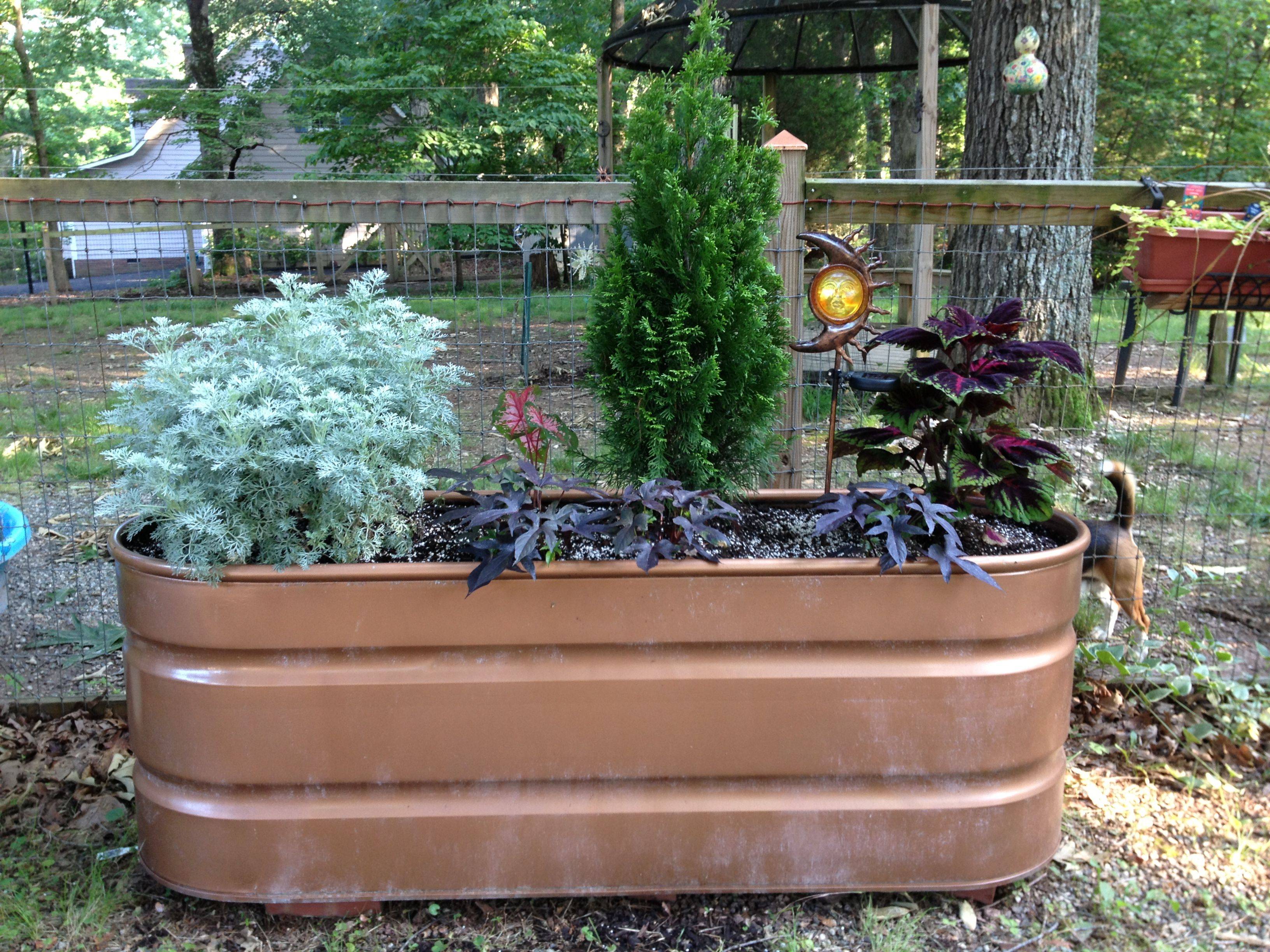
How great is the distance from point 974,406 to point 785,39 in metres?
8.45

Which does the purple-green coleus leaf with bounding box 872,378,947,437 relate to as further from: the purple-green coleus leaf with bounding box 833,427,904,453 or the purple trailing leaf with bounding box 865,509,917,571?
the purple trailing leaf with bounding box 865,509,917,571

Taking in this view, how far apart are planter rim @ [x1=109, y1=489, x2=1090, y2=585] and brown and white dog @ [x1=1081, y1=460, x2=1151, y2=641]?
1.28m

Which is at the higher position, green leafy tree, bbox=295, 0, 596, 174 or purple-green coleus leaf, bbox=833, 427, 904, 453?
green leafy tree, bbox=295, 0, 596, 174

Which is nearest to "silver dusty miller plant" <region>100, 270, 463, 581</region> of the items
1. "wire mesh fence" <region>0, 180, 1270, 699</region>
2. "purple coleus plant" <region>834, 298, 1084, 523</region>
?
"wire mesh fence" <region>0, 180, 1270, 699</region>

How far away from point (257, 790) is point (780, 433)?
171 cm

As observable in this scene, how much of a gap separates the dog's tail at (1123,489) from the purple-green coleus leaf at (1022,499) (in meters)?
0.98

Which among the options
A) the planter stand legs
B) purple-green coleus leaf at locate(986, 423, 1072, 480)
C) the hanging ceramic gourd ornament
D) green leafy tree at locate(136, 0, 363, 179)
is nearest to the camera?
purple-green coleus leaf at locate(986, 423, 1072, 480)

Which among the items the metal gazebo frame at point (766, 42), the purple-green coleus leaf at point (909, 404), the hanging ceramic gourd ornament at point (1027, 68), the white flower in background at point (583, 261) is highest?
the metal gazebo frame at point (766, 42)

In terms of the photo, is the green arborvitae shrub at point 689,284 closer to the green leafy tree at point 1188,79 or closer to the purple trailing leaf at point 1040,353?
the purple trailing leaf at point 1040,353

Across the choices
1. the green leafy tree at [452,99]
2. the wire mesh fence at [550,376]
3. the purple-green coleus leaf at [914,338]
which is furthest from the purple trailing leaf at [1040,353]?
the green leafy tree at [452,99]

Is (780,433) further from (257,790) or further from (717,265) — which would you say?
(257,790)

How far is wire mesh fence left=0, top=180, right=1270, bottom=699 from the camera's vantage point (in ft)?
8.89

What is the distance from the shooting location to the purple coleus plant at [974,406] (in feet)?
7.20

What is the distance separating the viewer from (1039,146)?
17.2 ft
